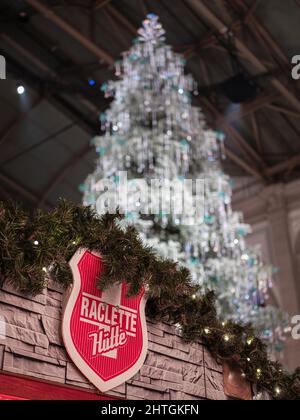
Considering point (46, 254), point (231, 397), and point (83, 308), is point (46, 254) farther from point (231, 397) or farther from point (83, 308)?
point (231, 397)

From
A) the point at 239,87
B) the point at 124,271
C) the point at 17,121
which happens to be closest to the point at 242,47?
the point at 239,87

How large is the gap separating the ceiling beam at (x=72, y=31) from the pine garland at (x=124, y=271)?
6.46m

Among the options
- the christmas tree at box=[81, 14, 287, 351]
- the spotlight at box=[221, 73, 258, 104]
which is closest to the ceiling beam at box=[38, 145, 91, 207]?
the christmas tree at box=[81, 14, 287, 351]

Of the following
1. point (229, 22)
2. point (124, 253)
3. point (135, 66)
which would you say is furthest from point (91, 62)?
point (124, 253)

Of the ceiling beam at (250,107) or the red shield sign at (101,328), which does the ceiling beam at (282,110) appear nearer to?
the ceiling beam at (250,107)

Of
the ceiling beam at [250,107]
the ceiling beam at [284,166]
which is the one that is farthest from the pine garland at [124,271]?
the ceiling beam at [284,166]

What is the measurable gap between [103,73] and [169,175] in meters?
3.98

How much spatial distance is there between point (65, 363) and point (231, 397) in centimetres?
126

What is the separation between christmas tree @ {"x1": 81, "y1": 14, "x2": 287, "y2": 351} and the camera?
23.2ft

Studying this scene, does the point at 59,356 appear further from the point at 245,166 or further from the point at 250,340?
the point at 245,166

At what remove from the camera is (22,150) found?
33.9 feet

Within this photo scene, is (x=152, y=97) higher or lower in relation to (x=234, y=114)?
lower

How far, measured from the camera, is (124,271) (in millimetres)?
2389

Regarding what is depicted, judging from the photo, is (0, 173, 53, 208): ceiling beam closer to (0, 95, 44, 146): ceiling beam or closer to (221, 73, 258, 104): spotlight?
(0, 95, 44, 146): ceiling beam
